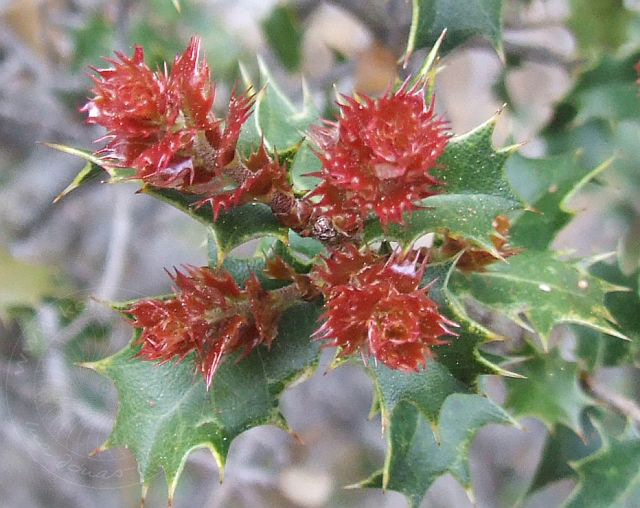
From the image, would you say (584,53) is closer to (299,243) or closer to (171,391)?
(299,243)

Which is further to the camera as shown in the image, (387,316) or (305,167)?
(305,167)

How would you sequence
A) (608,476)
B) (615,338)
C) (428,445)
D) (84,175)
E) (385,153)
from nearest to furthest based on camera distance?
(385,153), (84,175), (428,445), (608,476), (615,338)

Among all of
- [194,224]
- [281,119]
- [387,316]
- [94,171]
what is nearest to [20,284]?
[194,224]

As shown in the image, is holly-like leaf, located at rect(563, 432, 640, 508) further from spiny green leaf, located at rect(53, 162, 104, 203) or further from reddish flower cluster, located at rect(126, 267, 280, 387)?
spiny green leaf, located at rect(53, 162, 104, 203)

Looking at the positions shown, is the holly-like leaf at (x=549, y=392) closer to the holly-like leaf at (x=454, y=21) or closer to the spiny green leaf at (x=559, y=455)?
the spiny green leaf at (x=559, y=455)

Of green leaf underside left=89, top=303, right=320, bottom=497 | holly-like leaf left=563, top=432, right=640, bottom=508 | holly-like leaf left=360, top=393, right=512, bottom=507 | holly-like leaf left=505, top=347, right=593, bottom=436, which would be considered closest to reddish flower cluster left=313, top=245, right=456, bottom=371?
green leaf underside left=89, top=303, right=320, bottom=497

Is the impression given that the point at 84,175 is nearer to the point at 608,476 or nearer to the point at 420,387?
the point at 420,387
